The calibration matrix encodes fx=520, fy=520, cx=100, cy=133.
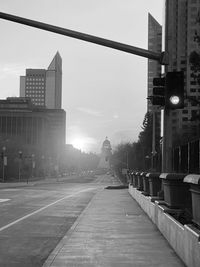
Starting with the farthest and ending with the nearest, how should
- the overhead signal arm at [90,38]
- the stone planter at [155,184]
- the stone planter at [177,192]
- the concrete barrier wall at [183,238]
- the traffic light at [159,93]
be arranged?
the stone planter at [155,184] → the overhead signal arm at [90,38] → the traffic light at [159,93] → the stone planter at [177,192] → the concrete barrier wall at [183,238]

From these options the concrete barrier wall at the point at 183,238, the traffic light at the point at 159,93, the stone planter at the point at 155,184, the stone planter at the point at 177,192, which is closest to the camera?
the concrete barrier wall at the point at 183,238

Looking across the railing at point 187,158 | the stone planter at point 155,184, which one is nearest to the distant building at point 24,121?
the stone planter at point 155,184

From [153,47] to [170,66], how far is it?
9820 millimetres

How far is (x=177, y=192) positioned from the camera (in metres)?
13.1

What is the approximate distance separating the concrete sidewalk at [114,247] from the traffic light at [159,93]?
357 cm

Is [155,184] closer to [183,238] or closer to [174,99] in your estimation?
[174,99]

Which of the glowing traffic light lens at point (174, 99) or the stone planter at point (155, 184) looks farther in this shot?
the stone planter at point (155, 184)

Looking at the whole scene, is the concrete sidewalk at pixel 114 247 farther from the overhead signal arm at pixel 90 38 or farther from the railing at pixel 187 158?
the overhead signal arm at pixel 90 38

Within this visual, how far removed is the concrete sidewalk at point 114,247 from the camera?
9.75 meters

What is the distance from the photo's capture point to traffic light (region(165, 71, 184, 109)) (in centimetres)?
1377

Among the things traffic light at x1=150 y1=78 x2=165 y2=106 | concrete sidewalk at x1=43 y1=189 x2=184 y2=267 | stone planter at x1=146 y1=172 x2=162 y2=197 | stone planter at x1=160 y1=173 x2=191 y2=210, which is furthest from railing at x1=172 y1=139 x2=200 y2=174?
stone planter at x1=146 y1=172 x2=162 y2=197

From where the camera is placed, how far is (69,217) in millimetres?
20422

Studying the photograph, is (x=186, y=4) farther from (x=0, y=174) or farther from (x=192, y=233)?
(x=0, y=174)

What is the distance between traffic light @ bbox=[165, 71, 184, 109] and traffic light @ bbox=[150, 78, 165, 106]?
46 cm
